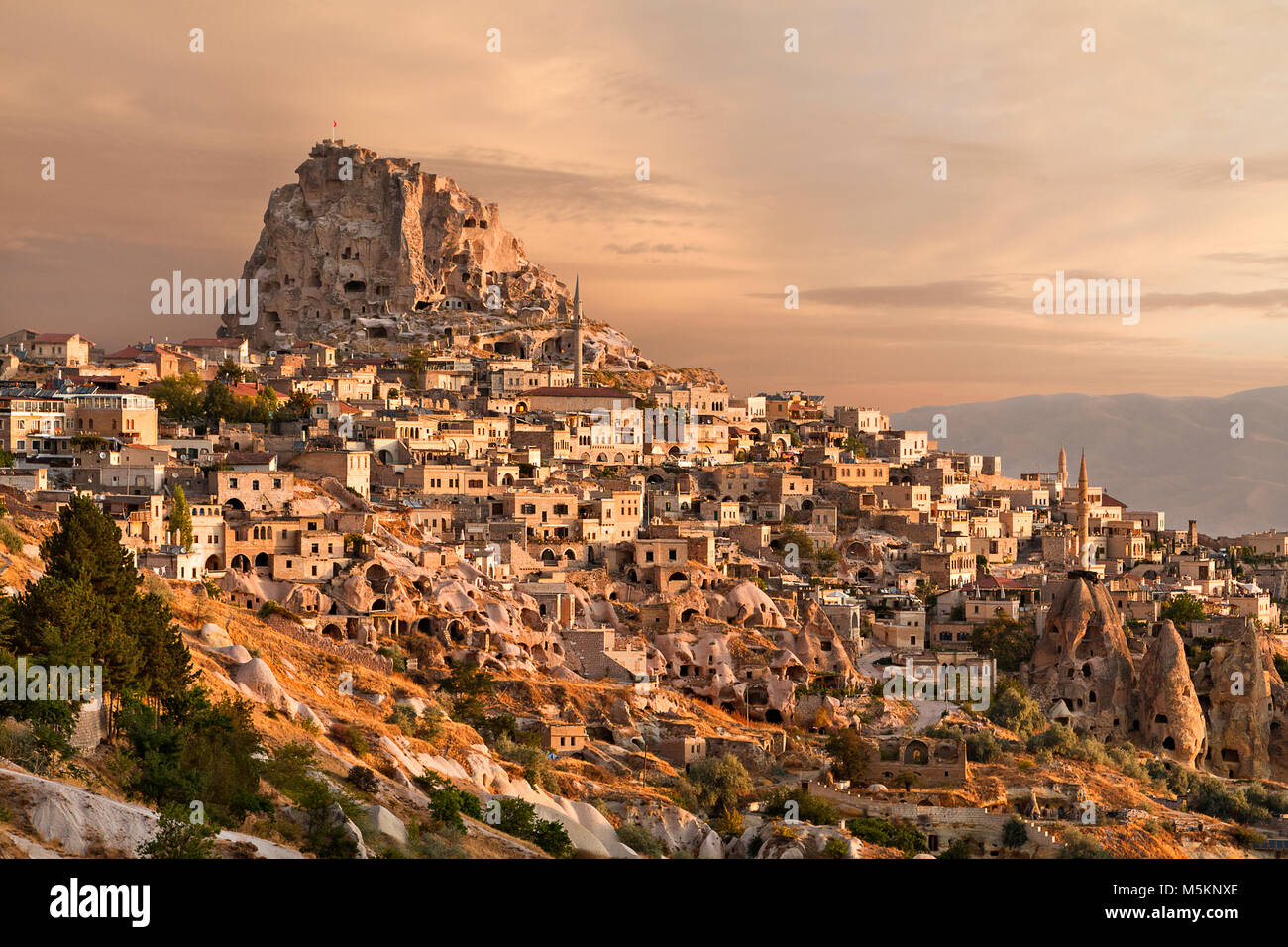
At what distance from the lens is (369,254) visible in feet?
398

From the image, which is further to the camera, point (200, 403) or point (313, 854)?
point (200, 403)

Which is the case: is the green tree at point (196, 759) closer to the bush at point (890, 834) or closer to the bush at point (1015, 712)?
the bush at point (890, 834)

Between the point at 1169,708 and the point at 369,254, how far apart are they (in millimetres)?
79988

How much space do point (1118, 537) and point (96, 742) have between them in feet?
217

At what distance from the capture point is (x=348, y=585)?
4681 cm

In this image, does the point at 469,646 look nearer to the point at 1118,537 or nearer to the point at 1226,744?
the point at 1226,744

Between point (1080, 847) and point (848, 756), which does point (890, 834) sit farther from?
point (848, 756)

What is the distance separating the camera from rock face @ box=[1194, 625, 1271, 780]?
199 feet

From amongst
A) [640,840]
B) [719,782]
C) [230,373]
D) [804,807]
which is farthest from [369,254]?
[640,840]

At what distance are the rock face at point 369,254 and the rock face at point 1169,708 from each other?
2744 inches

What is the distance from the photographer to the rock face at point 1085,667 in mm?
59656

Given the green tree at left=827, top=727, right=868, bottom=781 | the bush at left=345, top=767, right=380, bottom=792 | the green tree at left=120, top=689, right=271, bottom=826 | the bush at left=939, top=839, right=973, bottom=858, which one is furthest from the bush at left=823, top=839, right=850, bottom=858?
the green tree at left=120, top=689, right=271, bottom=826

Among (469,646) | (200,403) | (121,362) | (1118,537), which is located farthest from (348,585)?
(1118,537)
